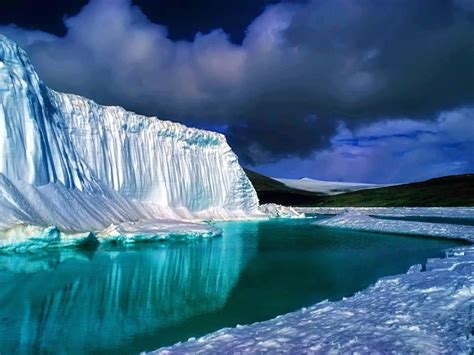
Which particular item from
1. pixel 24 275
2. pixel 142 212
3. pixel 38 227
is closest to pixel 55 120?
pixel 142 212

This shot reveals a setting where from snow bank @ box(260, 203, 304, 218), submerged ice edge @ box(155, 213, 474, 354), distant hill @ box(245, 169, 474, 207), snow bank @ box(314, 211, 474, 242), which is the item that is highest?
distant hill @ box(245, 169, 474, 207)

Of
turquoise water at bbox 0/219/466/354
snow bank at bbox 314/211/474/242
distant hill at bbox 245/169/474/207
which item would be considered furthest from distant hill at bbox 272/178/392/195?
turquoise water at bbox 0/219/466/354

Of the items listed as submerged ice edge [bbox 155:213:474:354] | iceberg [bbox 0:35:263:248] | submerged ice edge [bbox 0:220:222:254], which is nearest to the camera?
submerged ice edge [bbox 155:213:474:354]

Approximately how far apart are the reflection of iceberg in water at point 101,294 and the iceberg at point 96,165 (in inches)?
141

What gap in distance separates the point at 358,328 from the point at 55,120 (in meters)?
21.0

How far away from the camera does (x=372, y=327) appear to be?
6445 mm

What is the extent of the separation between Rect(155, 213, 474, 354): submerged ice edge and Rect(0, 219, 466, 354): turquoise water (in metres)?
0.78

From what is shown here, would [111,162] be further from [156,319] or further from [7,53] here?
[156,319]

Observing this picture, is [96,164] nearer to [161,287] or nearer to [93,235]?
[93,235]

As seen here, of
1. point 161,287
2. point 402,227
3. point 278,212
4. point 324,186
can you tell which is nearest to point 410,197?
point 278,212

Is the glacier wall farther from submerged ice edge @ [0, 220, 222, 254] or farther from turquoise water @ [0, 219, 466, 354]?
turquoise water @ [0, 219, 466, 354]

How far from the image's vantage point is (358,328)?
645 cm

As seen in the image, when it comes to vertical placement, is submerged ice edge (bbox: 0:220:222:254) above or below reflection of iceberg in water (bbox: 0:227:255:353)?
above

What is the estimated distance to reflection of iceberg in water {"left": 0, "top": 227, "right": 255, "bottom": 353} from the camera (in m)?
6.81
